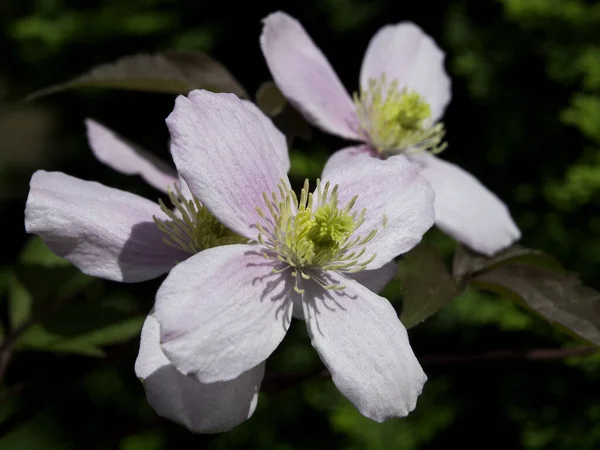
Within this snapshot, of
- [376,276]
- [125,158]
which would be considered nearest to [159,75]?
[125,158]

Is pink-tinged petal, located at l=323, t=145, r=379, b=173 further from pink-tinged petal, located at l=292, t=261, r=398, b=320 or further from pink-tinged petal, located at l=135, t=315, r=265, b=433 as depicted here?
pink-tinged petal, located at l=135, t=315, r=265, b=433

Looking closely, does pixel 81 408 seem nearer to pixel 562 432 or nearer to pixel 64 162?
pixel 64 162

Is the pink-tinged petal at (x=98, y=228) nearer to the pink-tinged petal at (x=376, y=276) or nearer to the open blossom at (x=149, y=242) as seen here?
the open blossom at (x=149, y=242)

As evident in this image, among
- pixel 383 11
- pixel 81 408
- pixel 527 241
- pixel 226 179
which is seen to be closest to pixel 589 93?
pixel 527 241

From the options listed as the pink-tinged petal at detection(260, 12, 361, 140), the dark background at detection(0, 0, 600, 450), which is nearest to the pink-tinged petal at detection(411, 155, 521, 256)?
the pink-tinged petal at detection(260, 12, 361, 140)

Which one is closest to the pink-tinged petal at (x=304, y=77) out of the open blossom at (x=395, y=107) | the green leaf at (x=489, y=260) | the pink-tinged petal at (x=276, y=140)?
the open blossom at (x=395, y=107)

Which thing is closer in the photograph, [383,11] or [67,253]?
[67,253]
